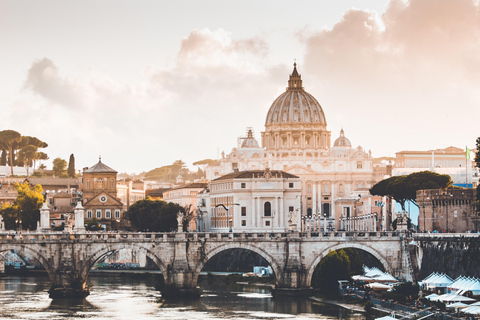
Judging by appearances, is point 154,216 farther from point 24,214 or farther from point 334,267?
point 334,267

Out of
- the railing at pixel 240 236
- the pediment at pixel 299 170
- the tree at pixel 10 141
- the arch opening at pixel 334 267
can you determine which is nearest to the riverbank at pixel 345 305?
the arch opening at pixel 334 267

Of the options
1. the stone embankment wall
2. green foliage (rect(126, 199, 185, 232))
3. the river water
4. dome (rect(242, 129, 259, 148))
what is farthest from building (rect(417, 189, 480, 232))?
dome (rect(242, 129, 259, 148))

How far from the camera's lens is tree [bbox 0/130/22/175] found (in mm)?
184500

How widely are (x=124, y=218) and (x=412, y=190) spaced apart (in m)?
49.1

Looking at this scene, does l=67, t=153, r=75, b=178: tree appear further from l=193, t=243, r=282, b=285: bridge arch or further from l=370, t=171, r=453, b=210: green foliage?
l=193, t=243, r=282, b=285: bridge arch

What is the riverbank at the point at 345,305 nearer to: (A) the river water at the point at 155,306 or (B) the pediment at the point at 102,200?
(A) the river water at the point at 155,306

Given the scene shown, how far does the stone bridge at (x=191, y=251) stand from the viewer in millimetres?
75688

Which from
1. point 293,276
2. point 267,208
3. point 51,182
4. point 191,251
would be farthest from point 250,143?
point 293,276

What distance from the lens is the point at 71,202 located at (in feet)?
487

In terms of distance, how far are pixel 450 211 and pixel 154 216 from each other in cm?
4684

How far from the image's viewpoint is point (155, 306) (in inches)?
2862

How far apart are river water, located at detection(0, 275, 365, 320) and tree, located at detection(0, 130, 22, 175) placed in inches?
3962

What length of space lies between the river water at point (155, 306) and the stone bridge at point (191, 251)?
1.55 m

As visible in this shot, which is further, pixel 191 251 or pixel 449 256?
pixel 191 251
